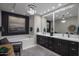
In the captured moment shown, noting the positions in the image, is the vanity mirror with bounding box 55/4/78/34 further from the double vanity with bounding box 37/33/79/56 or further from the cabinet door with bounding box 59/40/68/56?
the cabinet door with bounding box 59/40/68/56

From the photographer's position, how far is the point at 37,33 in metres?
4.98

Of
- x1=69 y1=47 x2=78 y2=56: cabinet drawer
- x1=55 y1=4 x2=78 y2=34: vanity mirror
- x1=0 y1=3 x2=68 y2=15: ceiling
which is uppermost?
x1=0 y1=3 x2=68 y2=15: ceiling

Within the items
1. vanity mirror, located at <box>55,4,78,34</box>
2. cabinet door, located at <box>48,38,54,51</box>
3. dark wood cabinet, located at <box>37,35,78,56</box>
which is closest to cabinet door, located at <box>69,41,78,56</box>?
dark wood cabinet, located at <box>37,35,78,56</box>

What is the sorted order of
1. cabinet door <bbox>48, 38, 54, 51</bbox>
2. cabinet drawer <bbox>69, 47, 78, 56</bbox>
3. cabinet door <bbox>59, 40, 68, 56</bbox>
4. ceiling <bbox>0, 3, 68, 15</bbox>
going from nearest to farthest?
ceiling <bbox>0, 3, 68, 15</bbox>, cabinet drawer <bbox>69, 47, 78, 56</bbox>, cabinet door <bbox>59, 40, 68, 56</bbox>, cabinet door <bbox>48, 38, 54, 51</bbox>

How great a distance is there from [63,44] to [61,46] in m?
0.15

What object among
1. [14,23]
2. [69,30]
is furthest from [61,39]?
[14,23]

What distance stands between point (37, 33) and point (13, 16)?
1.75 meters

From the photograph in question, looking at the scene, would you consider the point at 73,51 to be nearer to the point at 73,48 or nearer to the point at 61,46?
the point at 73,48

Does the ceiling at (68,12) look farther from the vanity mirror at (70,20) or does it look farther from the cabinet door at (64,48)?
the cabinet door at (64,48)

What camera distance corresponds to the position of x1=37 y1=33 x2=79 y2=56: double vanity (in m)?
2.54

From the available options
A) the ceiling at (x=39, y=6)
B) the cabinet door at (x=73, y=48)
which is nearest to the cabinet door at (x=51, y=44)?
the cabinet door at (x=73, y=48)

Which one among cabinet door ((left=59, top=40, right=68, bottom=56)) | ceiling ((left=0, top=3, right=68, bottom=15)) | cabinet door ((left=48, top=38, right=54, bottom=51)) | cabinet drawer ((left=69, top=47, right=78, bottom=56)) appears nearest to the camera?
ceiling ((left=0, top=3, right=68, bottom=15))

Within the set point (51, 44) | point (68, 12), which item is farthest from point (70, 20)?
point (51, 44)

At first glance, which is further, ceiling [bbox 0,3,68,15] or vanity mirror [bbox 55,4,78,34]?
vanity mirror [bbox 55,4,78,34]
